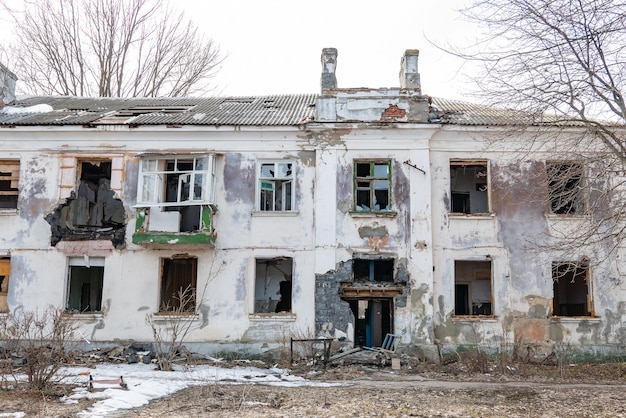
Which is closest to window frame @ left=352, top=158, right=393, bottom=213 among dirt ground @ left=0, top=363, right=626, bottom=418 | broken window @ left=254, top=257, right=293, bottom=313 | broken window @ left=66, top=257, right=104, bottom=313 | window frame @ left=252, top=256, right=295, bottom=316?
window frame @ left=252, top=256, right=295, bottom=316

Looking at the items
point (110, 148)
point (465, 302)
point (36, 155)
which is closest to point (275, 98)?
point (110, 148)

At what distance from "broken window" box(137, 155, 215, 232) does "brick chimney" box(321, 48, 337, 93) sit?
13.7ft

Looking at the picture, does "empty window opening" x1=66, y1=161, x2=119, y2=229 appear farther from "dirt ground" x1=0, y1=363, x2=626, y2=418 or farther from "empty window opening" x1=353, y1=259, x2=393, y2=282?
"dirt ground" x1=0, y1=363, x2=626, y2=418

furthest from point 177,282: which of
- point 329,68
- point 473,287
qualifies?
point 473,287

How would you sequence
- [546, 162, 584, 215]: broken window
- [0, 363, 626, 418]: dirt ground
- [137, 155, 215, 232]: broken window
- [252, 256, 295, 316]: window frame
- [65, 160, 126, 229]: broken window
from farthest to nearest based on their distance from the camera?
[65, 160, 126, 229]: broken window → [137, 155, 215, 232]: broken window → [252, 256, 295, 316]: window frame → [546, 162, 584, 215]: broken window → [0, 363, 626, 418]: dirt ground

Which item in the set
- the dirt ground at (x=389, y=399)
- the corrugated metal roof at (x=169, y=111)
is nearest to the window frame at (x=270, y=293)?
the dirt ground at (x=389, y=399)

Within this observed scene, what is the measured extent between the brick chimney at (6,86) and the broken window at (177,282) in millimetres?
8112

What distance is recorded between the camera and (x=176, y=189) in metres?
18.1

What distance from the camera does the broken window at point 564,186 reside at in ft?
41.0

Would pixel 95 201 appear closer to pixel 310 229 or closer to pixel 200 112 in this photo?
pixel 200 112

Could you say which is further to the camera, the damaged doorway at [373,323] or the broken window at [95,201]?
the broken window at [95,201]

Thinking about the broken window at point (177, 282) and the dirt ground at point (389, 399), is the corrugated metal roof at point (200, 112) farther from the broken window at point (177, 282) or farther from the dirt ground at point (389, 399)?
the dirt ground at point (389, 399)

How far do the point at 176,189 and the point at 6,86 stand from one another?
7700 mm

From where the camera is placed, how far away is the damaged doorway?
17.0 metres
